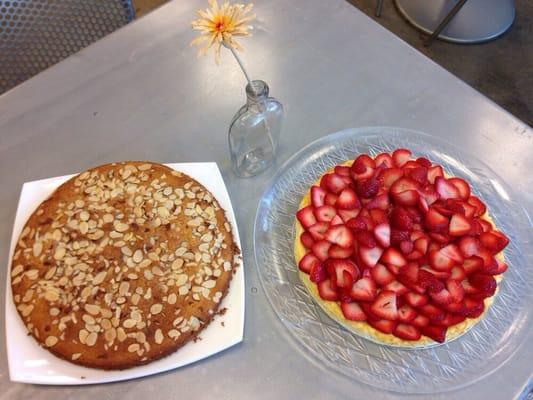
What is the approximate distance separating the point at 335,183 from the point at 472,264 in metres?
0.34

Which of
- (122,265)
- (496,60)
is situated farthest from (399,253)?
(496,60)

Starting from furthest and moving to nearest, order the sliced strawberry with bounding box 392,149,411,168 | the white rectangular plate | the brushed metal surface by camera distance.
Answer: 1. the brushed metal surface
2. the sliced strawberry with bounding box 392,149,411,168
3. the white rectangular plate

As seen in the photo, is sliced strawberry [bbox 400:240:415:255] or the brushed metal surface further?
the brushed metal surface

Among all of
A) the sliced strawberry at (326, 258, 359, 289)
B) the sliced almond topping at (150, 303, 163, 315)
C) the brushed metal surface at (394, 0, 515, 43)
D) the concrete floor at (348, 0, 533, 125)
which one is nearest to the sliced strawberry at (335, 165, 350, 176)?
the sliced strawberry at (326, 258, 359, 289)

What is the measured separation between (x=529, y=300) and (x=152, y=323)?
0.80m

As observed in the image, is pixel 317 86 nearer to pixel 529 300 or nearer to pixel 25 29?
pixel 529 300

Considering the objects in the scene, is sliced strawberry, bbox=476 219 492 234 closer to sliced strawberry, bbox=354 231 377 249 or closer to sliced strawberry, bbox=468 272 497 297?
sliced strawberry, bbox=468 272 497 297

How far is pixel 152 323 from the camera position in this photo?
0.89m

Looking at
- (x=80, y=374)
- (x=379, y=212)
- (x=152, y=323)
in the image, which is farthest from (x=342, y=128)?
(x=80, y=374)

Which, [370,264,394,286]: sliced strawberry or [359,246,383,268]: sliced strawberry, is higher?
[359,246,383,268]: sliced strawberry

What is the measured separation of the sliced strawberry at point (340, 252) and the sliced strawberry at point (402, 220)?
0.12 metres

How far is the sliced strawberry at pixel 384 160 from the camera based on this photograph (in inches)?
42.4

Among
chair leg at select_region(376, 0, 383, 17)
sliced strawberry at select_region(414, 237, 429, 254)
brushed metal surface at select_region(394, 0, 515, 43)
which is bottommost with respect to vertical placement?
brushed metal surface at select_region(394, 0, 515, 43)

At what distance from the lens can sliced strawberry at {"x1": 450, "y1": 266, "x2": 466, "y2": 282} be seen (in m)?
0.93
